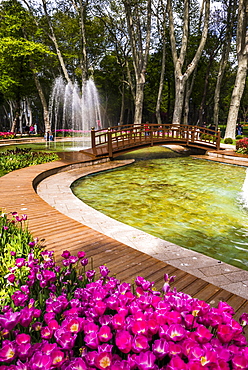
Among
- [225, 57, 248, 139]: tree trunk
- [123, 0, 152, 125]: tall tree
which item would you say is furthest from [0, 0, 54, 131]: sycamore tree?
[225, 57, 248, 139]: tree trunk

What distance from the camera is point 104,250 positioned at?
3729 mm

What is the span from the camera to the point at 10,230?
3.78m

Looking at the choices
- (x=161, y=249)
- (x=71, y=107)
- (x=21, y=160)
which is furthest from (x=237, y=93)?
(x=71, y=107)

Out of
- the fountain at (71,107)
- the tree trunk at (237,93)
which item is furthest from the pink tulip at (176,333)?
the fountain at (71,107)

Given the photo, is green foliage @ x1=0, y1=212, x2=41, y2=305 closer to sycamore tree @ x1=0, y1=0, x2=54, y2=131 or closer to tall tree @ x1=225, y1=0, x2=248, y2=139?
tall tree @ x1=225, y1=0, x2=248, y2=139

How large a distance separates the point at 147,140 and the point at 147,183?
6.00 m

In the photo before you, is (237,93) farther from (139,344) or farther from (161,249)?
(139,344)

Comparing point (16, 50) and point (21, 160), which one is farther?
point (16, 50)

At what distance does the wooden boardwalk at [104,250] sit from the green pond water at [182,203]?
1.51 metres

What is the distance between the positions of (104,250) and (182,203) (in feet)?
13.2

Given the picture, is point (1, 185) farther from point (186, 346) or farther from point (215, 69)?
point (215, 69)

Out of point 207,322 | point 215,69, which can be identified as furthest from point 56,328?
point 215,69

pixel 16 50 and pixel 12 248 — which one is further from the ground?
pixel 16 50

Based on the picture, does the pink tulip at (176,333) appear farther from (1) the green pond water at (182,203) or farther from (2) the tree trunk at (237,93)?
(2) the tree trunk at (237,93)
